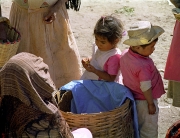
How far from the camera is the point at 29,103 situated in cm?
277

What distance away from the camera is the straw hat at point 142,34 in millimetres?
3688

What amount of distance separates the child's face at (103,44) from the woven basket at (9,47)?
762 millimetres

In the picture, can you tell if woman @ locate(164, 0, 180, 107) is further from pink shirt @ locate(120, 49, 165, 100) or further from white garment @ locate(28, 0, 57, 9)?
white garment @ locate(28, 0, 57, 9)

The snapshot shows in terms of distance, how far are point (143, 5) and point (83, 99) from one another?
4753 millimetres

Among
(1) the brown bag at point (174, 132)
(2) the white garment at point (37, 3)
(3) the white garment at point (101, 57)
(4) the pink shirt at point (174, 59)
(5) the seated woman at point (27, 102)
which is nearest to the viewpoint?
(5) the seated woman at point (27, 102)

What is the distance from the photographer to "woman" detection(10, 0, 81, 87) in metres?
4.47

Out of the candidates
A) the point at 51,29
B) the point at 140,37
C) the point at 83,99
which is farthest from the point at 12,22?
the point at 140,37

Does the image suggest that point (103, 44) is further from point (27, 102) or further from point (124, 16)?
point (124, 16)

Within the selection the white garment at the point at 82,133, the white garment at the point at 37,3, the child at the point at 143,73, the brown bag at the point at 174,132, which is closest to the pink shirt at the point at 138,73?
the child at the point at 143,73

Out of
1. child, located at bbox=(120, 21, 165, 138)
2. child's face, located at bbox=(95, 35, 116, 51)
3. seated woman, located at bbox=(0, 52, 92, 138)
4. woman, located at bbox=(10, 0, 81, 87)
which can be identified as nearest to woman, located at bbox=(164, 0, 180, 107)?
child, located at bbox=(120, 21, 165, 138)

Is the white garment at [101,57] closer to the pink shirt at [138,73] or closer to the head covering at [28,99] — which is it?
the pink shirt at [138,73]

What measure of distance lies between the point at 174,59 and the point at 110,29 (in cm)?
73

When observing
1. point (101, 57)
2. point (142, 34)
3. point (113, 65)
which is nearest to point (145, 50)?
point (142, 34)

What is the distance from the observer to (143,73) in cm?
371
